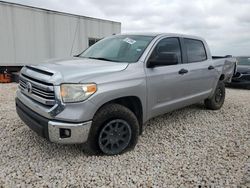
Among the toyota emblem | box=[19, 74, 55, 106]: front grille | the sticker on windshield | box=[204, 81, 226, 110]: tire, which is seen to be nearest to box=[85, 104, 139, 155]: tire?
box=[19, 74, 55, 106]: front grille

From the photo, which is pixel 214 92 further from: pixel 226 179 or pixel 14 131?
pixel 14 131

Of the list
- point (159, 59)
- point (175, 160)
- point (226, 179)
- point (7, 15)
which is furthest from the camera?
point (7, 15)

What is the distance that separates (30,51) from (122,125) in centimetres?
835

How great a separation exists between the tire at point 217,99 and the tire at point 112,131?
286cm

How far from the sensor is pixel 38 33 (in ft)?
34.0

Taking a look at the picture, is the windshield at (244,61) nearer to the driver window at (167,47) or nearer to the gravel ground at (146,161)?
the gravel ground at (146,161)

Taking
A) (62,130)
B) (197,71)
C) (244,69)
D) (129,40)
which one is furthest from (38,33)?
(244,69)

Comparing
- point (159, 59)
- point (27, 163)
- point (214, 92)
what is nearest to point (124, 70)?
point (159, 59)

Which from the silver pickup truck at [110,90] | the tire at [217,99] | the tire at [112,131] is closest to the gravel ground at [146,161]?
the tire at [112,131]

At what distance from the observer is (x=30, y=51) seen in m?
10.2

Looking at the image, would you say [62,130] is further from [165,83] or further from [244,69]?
[244,69]

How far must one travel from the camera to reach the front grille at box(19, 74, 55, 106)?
279 centimetres

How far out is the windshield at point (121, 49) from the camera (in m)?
3.65

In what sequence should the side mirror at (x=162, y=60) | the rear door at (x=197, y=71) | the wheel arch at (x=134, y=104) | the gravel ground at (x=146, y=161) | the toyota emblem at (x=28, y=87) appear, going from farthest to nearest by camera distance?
the rear door at (x=197, y=71) → the side mirror at (x=162, y=60) → the wheel arch at (x=134, y=104) → the toyota emblem at (x=28, y=87) → the gravel ground at (x=146, y=161)
